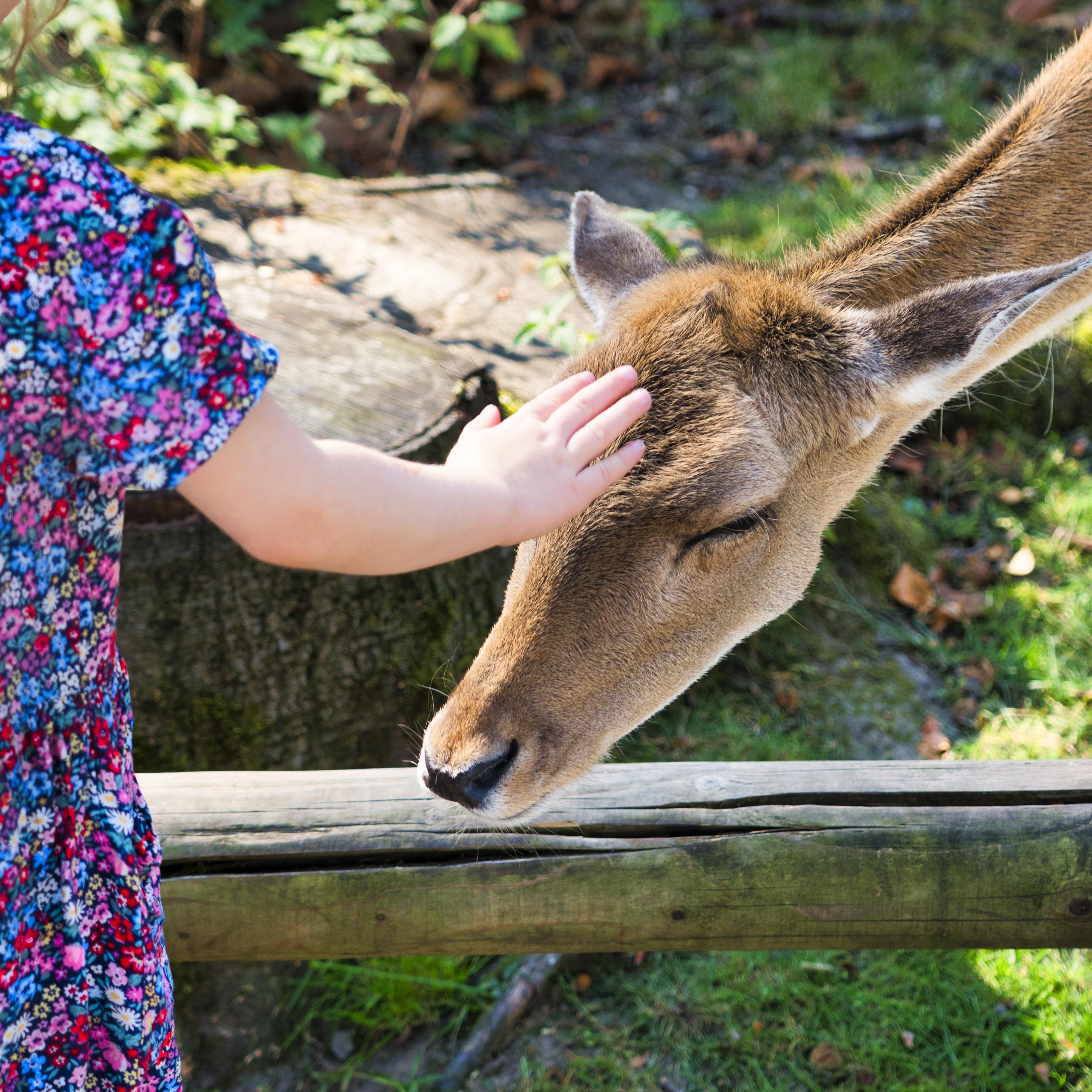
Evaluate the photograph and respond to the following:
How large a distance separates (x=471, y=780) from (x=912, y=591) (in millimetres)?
3326

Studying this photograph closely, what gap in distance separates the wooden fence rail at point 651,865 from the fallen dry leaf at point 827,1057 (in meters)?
0.94

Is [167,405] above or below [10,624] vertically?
above

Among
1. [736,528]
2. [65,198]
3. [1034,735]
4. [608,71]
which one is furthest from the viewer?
[608,71]

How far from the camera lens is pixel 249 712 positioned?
386 cm

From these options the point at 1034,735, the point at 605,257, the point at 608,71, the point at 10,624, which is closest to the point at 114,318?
the point at 10,624

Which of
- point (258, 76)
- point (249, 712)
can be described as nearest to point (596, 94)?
point (258, 76)

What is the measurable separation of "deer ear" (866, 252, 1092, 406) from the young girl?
3.14 feet

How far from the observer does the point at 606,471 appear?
6.66 ft

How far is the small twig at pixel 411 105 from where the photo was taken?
21.5 feet

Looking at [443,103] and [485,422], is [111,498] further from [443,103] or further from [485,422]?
[443,103]

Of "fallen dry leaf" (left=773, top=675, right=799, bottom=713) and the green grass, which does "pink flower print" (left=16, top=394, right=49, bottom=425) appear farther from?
"fallen dry leaf" (left=773, top=675, right=799, bottom=713)

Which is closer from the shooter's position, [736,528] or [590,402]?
[590,402]

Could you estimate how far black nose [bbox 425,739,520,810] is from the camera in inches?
97.0

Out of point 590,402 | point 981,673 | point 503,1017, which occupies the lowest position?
point 981,673
